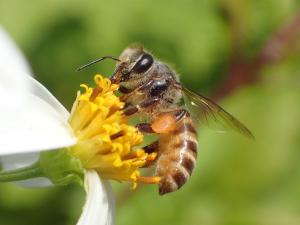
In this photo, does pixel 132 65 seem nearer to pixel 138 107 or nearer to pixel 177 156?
pixel 138 107

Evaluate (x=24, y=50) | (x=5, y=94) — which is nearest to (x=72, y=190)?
(x=24, y=50)

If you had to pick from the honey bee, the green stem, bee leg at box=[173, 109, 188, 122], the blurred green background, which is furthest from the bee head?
the blurred green background

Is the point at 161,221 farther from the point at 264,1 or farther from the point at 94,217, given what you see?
the point at 94,217

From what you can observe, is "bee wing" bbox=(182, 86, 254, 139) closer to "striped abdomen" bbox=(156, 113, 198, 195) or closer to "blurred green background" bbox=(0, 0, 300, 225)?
"striped abdomen" bbox=(156, 113, 198, 195)

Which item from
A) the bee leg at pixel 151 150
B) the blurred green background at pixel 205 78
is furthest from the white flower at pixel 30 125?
the blurred green background at pixel 205 78

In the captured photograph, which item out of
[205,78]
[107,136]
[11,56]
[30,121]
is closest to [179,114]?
[107,136]

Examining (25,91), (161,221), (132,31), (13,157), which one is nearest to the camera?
(25,91)
